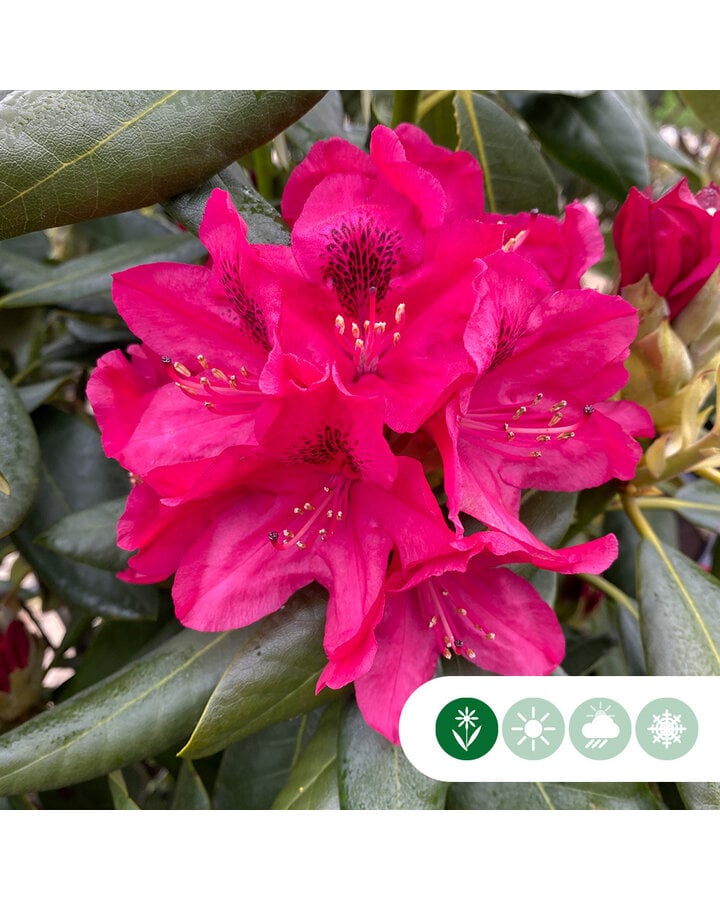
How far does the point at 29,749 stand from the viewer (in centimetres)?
47

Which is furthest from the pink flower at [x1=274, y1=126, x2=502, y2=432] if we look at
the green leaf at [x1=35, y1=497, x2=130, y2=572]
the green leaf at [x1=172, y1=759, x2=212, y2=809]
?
the green leaf at [x1=172, y1=759, x2=212, y2=809]

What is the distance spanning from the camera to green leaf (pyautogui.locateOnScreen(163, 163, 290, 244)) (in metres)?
0.46

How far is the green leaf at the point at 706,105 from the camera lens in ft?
1.88

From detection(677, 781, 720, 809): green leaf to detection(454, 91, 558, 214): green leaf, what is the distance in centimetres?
46

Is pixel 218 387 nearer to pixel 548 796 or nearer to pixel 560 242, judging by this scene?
pixel 560 242

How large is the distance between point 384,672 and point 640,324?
0.95 ft

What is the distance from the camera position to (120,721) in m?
0.49

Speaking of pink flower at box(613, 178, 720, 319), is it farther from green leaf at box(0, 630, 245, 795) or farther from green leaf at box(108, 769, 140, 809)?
green leaf at box(108, 769, 140, 809)

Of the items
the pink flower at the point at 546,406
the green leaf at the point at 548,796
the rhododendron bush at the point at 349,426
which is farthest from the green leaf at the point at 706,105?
the green leaf at the point at 548,796

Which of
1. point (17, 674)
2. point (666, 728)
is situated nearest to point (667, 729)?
point (666, 728)

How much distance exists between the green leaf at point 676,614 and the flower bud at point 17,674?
1.93 ft

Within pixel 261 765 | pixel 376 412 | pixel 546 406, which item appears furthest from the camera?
pixel 261 765

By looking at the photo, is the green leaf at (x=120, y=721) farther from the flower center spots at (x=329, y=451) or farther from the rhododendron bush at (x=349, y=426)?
the flower center spots at (x=329, y=451)

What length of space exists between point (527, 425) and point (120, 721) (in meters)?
0.32
